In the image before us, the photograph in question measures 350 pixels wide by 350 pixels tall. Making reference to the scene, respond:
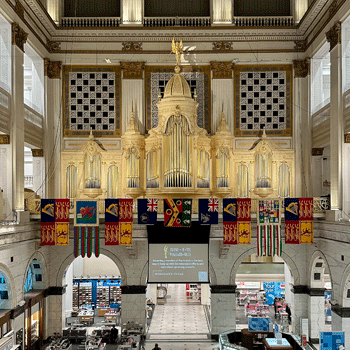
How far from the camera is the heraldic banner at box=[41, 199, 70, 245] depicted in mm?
21234

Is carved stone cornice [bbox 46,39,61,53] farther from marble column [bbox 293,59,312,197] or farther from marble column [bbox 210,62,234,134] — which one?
marble column [bbox 293,59,312,197]

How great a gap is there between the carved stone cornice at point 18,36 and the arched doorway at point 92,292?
14.0 metres

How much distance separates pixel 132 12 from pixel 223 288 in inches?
578

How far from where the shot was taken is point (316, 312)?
23.8 m

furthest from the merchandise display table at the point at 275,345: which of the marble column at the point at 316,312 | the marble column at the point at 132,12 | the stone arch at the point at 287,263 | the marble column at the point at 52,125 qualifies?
the marble column at the point at 132,12

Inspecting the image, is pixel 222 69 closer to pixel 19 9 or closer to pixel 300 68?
pixel 300 68

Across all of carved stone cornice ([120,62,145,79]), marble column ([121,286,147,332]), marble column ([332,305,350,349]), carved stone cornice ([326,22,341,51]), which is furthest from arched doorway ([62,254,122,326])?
carved stone cornice ([326,22,341,51])

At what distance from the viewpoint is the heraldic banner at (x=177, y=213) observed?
21.6 metres

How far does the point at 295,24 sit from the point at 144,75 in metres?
8.09

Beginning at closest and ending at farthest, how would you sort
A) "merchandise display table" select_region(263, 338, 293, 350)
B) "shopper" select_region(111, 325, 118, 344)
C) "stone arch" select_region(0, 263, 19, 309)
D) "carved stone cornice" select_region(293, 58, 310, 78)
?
"stone arch" select_region(0, 263, 19, 309)
"merchandise display table" select_region(263, 338, 293, 350)
"shopper" select_region(111, 325, 118, 344)
"carved stone cornice" select_region(293, 58, 310, 78)

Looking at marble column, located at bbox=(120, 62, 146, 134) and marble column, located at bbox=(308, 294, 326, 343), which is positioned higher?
marble column, located at bbox=(120, 62, 146, 134)

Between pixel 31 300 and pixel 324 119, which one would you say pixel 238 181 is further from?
pixel 31 300

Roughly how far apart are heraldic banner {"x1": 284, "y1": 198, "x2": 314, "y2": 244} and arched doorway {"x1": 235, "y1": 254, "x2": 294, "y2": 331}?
957cm

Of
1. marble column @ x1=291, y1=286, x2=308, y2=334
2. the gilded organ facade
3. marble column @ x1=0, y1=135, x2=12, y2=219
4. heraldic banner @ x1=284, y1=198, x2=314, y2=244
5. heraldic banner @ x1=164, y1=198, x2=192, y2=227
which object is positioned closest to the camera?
marble column @ x1=0, y1=135, x2=12, y2=219
